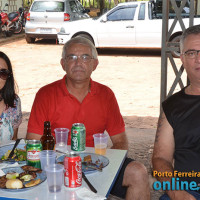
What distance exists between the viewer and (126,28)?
12578 millimetres

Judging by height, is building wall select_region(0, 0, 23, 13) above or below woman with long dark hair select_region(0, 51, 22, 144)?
above

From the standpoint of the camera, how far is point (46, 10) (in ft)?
49.0

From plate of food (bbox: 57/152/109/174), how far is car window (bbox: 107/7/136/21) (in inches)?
408

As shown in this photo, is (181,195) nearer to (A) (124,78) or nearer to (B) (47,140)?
(B) (47,140)

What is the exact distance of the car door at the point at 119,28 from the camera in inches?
496

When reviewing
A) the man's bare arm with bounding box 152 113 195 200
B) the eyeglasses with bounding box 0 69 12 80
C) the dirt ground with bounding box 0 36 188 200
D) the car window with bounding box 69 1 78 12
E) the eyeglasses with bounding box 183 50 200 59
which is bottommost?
the dirt ground with bounding box 0 36 188 200

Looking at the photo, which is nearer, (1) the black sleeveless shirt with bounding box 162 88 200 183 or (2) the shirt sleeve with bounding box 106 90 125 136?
(1) the black sleeveless shirt with bounding box 162 88 200 183

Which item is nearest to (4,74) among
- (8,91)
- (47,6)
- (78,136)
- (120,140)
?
(8,91)

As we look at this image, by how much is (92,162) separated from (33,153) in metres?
0.39

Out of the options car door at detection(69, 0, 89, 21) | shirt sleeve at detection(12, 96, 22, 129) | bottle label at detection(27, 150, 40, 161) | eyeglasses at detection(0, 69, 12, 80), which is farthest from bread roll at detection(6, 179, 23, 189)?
car door at detection(69, 0, 89, 21)

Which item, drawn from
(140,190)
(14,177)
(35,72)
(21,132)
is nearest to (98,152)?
(140,190)

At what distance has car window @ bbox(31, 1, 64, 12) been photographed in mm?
14977

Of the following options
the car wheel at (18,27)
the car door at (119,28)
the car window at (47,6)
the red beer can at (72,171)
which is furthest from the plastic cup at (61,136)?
the car wheel at (18,27)

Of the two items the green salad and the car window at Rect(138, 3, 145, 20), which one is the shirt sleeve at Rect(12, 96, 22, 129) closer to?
the green salad
